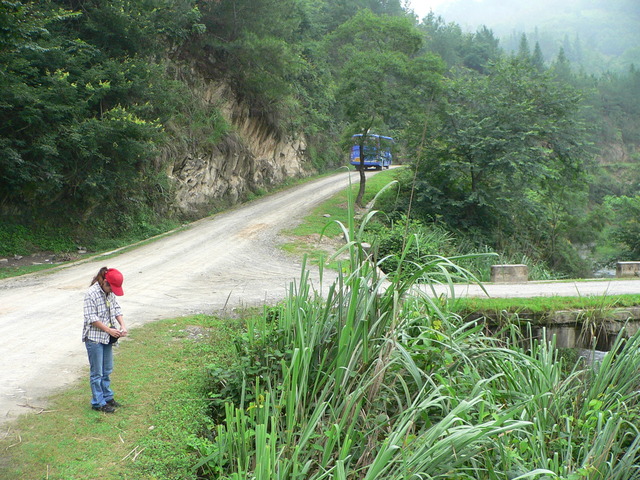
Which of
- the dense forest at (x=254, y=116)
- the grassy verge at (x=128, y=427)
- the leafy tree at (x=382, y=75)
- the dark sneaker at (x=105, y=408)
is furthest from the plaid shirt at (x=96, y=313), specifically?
the leafy tree at (x=382, y=75)

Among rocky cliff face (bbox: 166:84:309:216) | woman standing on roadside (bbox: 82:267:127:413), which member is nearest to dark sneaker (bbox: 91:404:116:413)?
woman standing on roadside (bbox: 82:267:127:413)

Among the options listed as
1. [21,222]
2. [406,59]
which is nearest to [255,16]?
[406,59]

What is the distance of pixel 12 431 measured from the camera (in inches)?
196

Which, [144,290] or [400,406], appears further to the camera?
[144,290]

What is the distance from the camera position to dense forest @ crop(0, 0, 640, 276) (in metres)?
14.4

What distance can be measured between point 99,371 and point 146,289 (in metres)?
5.89

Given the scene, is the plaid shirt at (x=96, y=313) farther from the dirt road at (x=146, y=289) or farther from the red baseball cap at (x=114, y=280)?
the dirt road at (x=146, y=289)

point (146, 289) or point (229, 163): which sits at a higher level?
point (229, 163)

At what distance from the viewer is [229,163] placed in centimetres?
2398

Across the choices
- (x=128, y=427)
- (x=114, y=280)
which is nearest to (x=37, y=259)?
(x=114, y=280)

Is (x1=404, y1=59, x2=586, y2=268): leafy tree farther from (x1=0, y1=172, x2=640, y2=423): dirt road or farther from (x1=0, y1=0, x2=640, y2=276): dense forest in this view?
(x1=0, y1=172, x2=640, y2=423): dirt road

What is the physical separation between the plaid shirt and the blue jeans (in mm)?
74

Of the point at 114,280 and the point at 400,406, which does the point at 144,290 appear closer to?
the point at 114,280

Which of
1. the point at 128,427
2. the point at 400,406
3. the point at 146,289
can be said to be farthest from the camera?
the point at 146,289
